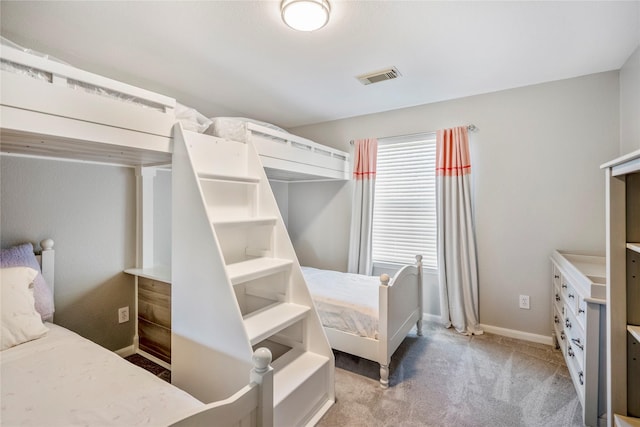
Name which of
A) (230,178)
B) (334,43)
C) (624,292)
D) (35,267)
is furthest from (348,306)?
(35,267)

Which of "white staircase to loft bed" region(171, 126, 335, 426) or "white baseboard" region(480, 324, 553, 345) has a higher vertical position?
"white staircase to loft bed" region(171, 126, 335, 426)

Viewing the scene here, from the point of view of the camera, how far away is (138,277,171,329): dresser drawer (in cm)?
227

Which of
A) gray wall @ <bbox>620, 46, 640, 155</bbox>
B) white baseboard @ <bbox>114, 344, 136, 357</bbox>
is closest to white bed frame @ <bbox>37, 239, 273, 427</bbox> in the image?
white baseboard @ <bbox>114, 344, 136, 357</bbox>

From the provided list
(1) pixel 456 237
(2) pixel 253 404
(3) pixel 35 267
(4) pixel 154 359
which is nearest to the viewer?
(2) pixel 253 404

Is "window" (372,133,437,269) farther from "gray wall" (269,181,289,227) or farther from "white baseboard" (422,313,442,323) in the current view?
"gray wall" (269,181,289,227)

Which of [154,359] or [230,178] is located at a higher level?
[230,178]

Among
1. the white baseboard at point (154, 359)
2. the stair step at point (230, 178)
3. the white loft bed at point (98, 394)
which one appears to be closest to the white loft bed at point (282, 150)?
the stair step at point (230, 178)

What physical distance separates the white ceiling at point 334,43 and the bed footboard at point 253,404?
1.84 metres

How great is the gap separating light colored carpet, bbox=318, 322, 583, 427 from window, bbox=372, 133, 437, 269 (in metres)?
1.01

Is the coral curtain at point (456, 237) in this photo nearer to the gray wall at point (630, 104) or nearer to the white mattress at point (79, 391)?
the gray wall at point (630, 104)

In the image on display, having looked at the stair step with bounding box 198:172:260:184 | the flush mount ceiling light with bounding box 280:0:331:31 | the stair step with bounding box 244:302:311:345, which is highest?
the flush mount ceiling light with bounding box 280:0:331:31

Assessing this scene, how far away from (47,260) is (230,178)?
1.49m

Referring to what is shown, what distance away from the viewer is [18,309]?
1740 millimetres

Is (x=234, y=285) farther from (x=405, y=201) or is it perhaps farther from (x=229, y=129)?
(x=405, y=201)
